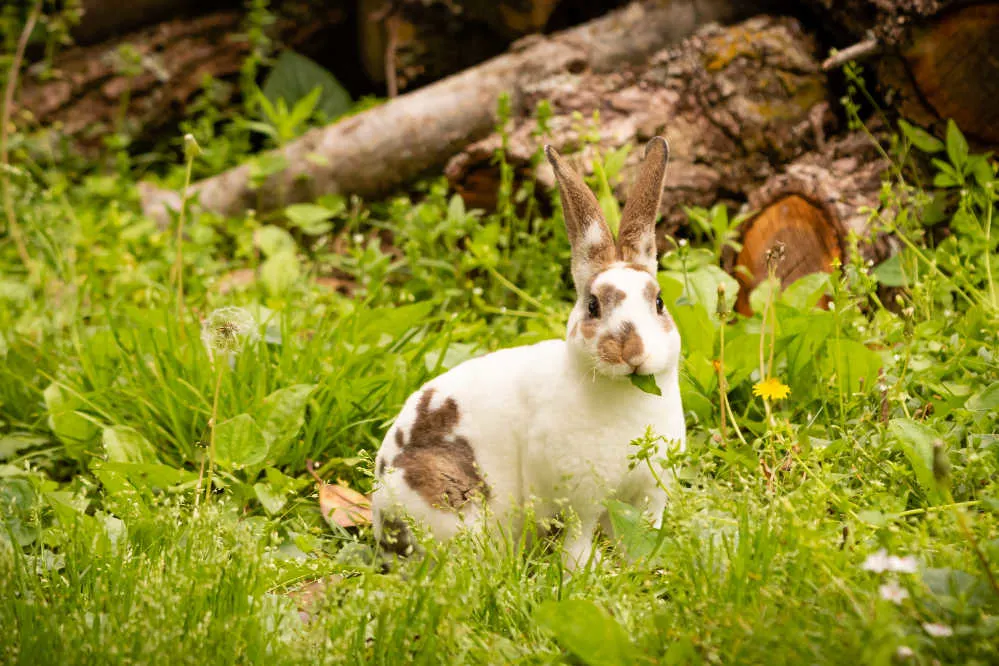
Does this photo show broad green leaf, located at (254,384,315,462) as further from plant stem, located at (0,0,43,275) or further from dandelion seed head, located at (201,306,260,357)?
plant stem, located at (0,0,43,275)

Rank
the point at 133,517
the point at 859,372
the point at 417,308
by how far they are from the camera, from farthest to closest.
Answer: the point at 417,308 → the point at 859,372 → the point at 133,517

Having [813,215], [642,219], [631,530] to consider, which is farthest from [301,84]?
[631,530]

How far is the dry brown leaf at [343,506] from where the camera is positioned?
2715 millimetres

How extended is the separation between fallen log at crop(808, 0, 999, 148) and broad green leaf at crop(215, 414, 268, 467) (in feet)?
8.36

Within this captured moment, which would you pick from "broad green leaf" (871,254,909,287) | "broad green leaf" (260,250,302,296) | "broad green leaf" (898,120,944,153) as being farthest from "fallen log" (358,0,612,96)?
"broad green leaf" (871,254,909,287)

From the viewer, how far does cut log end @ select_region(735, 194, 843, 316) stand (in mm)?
3572

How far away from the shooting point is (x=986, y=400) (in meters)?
2.50

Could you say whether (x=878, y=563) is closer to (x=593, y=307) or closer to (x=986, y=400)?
(x=593, y=307)

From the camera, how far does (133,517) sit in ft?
7.72

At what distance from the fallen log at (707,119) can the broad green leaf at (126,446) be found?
1.90 metres

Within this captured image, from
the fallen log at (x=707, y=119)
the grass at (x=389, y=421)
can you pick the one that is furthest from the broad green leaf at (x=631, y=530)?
the fallen log at (x=707, y=119)

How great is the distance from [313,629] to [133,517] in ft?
2.25

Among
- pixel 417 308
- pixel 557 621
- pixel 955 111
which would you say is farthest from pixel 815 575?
pixel 955 111

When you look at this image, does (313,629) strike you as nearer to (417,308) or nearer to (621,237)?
(621,237)
